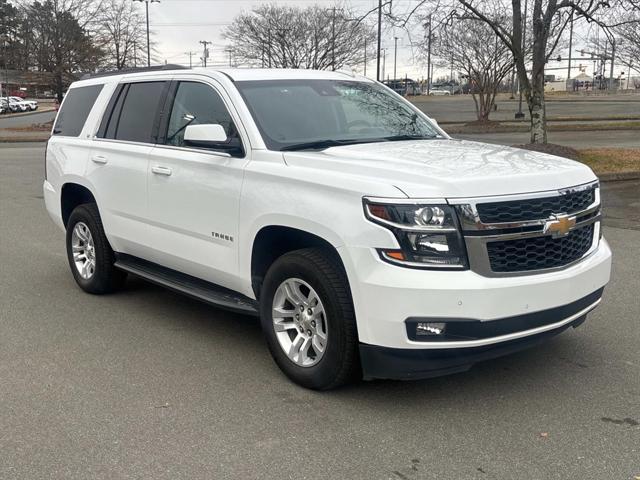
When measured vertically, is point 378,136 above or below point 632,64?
below

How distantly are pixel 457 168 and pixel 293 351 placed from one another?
1.50 meters

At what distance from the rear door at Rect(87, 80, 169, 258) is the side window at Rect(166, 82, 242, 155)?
0.22 m

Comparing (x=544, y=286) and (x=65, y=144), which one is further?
(x=65, y=144)

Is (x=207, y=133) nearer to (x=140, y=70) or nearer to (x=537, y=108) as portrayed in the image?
(x=140, y=70)

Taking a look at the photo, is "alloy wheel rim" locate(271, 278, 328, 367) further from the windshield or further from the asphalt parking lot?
the windshield

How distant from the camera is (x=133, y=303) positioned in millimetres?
6215

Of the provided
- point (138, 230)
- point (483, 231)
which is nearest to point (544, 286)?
point (483, 231)

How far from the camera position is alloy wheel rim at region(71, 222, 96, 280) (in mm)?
6371

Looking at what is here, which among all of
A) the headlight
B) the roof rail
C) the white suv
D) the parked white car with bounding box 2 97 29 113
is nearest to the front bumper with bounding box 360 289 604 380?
the white suv

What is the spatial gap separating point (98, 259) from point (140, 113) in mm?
1384

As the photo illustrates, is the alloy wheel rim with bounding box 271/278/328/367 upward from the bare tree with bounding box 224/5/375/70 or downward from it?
downward

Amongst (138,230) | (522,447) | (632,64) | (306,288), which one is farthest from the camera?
(632,64)

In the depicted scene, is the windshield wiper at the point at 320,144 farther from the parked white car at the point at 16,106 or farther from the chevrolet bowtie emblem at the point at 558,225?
the parked white car at the point at 16,106

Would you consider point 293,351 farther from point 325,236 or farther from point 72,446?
point 72,446
